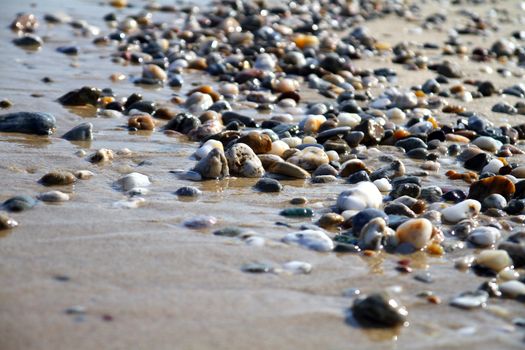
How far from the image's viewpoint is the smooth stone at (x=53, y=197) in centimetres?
346

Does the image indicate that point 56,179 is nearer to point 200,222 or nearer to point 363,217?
point 200,222

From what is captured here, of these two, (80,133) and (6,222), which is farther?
(80,133)

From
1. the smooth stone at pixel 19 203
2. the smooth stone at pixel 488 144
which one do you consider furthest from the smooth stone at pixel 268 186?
the smooth stone at pixel 488 144

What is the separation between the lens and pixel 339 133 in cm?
496

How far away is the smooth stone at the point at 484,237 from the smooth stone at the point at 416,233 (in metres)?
0.20

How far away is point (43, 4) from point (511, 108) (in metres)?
5.68

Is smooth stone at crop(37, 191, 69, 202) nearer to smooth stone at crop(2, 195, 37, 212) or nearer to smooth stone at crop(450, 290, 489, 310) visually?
smooth stone at crop(2, 195, 37, 212)

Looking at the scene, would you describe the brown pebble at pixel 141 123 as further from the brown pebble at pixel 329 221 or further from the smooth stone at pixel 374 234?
the smooth stone at pixel 374 234

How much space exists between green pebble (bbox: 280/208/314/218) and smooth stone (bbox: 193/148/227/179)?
0.59 metres

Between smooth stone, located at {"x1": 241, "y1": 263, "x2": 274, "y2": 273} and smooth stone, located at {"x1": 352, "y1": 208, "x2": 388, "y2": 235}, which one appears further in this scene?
smooth stone, located at {"x1": 352, "y1": 208, "x2": 388, "y2": 235}

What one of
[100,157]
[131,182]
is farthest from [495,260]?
[100,157]

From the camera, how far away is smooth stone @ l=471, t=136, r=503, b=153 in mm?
4996

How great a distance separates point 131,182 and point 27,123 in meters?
1.18

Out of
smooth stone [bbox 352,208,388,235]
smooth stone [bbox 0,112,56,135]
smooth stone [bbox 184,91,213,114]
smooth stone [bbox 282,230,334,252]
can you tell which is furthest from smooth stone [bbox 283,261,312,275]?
smooth stone [bbox 184,91,213,114]
